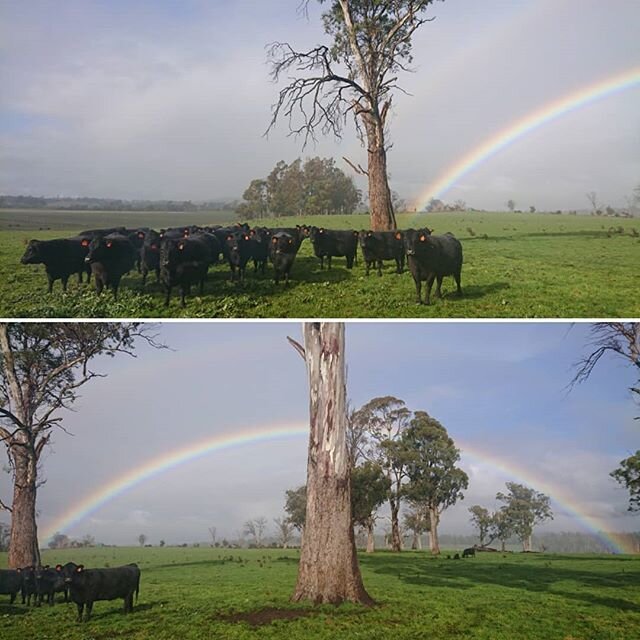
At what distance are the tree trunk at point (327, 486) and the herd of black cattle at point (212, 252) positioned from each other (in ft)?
5.16

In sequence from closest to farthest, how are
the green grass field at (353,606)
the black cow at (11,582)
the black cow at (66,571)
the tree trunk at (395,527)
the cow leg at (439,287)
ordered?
the cow leg at (439,287) → the green grass field at (353,606) → the black cow at (66,571) → the black cow at (11,582) → the tree trunk at (395,527)

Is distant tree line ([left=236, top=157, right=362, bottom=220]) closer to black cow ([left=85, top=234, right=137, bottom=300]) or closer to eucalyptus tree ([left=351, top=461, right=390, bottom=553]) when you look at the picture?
black cow ([left=85, top=234, right=137, bottom=300])

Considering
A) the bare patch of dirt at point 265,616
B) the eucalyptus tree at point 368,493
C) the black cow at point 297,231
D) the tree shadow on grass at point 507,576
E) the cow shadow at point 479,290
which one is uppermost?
the black cow at point 297,231

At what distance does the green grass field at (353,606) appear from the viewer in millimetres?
7910

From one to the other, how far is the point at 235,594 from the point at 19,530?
11.2 ft

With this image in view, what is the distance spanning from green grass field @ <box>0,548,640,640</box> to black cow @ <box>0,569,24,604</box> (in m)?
0.12

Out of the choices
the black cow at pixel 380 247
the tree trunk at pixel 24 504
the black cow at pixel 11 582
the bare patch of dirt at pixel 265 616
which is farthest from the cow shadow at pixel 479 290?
the black cow at pixel 11 582

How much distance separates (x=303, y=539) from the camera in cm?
877

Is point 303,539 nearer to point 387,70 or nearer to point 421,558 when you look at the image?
point 421,558

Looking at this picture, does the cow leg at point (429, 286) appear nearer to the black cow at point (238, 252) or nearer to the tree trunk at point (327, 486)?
the tree trunk at point (327, 486)

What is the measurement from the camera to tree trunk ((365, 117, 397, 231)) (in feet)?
24.2

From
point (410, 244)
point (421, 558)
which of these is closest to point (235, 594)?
point (421, 558)

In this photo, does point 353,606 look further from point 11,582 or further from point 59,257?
point 59,257

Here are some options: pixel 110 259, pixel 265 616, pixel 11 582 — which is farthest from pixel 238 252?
pixel 11 582
